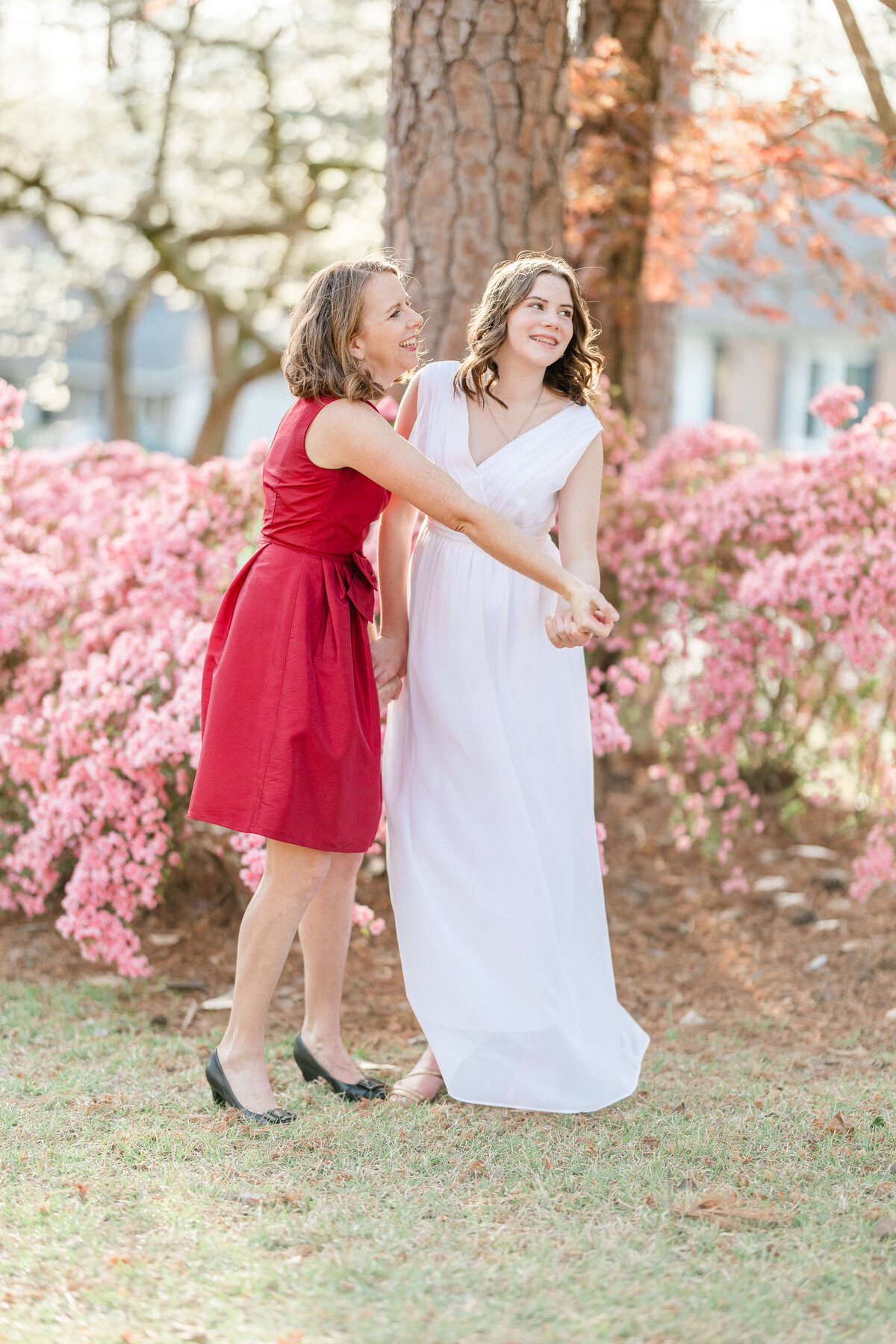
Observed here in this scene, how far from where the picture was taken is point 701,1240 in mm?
2322

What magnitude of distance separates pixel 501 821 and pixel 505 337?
3.76 ft

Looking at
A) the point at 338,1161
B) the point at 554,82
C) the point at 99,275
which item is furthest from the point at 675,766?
the point at 99,275

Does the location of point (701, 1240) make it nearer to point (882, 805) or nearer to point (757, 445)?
point (882, 805)

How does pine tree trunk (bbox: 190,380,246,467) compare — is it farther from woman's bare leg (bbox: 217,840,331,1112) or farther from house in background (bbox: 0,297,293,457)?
house in background (bbox: 0,297,293,457)

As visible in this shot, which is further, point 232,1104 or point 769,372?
point 769,372

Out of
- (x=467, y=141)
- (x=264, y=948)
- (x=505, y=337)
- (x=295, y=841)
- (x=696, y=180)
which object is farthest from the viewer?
(x=696, y=180)

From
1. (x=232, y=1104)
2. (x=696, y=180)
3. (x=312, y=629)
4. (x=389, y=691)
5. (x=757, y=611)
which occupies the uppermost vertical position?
(x=696, y=180)

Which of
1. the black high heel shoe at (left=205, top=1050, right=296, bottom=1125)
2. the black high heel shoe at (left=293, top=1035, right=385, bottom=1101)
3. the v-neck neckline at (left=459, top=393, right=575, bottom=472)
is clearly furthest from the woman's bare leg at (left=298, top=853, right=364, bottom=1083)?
the v-neck neckline at (left=459, top=393, right=575, bottom=472)

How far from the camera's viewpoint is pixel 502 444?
10.2 feet

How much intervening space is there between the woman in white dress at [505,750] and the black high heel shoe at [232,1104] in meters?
0.32

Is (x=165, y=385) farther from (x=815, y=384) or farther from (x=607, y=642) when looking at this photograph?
(x=607, y=642)

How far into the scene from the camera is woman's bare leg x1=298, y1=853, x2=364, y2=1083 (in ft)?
10.3

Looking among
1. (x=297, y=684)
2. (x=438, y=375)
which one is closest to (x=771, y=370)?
(x=438, y=375)

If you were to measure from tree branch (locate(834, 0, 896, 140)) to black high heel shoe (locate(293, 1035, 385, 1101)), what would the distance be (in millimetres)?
3472
